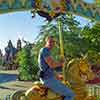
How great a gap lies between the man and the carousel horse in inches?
5.4

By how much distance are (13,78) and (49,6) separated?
8.85m

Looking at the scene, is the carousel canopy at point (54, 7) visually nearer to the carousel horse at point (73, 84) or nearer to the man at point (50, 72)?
the carousel horse at point (73, 84)

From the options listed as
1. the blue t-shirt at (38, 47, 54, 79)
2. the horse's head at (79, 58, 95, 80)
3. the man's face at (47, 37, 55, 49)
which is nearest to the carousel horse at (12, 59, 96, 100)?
the horse's head at (79, 58, 95, 80)

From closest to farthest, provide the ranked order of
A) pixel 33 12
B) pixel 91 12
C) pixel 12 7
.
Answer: pixel 12 7 → pixel 33 12 → pixel 91 12

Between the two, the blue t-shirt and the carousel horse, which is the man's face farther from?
the carousel horse

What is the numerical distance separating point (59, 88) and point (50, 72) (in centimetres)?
28

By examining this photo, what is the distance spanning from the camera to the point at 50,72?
5.77 meters

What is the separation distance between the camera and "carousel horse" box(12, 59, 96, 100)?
5.95 metres

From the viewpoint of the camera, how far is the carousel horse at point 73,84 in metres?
5.95

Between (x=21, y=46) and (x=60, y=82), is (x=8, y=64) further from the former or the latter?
(x=60, y=82)

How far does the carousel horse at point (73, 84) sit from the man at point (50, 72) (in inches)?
5.4

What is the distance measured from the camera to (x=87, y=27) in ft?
44.5

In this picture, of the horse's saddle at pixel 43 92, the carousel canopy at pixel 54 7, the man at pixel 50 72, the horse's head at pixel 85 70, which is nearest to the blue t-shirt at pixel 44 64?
the man at pixel 50 72

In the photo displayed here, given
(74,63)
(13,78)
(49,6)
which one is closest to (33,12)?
(49,6)
